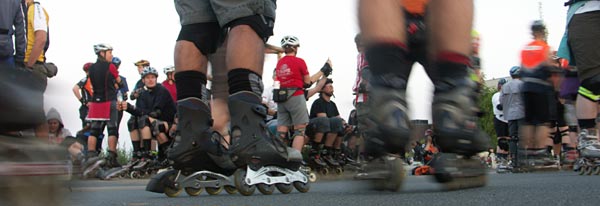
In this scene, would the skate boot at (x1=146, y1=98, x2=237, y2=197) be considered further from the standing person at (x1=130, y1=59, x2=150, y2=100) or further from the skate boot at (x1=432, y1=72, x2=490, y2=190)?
the standing person at (x1=130, y1=59, x2=150, y2=100)

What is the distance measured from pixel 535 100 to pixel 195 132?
4588 mm

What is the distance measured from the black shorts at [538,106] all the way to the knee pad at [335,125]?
351 centimetres

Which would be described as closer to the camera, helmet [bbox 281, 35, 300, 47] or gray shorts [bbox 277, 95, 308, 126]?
gray shorts [bbox 277, 95, 308, 126]

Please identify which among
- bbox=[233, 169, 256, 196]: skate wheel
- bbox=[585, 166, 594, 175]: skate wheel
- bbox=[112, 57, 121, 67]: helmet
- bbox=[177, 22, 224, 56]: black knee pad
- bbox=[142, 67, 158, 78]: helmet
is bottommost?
bbox=[585, 166, 594, 175]: skate wheel

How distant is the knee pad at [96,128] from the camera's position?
8789 mm

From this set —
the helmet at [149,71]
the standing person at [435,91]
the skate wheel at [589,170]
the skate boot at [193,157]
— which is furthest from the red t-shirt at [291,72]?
the standing person at [435,91]

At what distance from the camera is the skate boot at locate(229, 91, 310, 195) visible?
2.72 metres

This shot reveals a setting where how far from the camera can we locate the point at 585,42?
434 cm

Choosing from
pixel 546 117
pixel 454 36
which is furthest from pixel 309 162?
pixel 454 36

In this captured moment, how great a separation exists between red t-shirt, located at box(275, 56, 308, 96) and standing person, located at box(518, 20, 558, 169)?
244cm

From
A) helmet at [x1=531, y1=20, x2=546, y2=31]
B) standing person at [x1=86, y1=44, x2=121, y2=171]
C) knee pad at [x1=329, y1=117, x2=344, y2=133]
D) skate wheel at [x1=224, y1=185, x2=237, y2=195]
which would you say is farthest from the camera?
knee pad at [x1=329, y1=117, x2=344, y2=133]

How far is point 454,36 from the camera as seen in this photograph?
1.89 metres

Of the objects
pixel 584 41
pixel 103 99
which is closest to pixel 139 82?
pixel 103 99

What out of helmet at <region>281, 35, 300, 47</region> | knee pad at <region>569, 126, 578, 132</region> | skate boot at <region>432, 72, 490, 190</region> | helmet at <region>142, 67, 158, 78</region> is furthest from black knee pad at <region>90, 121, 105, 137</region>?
skate boot at <region>432, 72, 490, 190</region>
